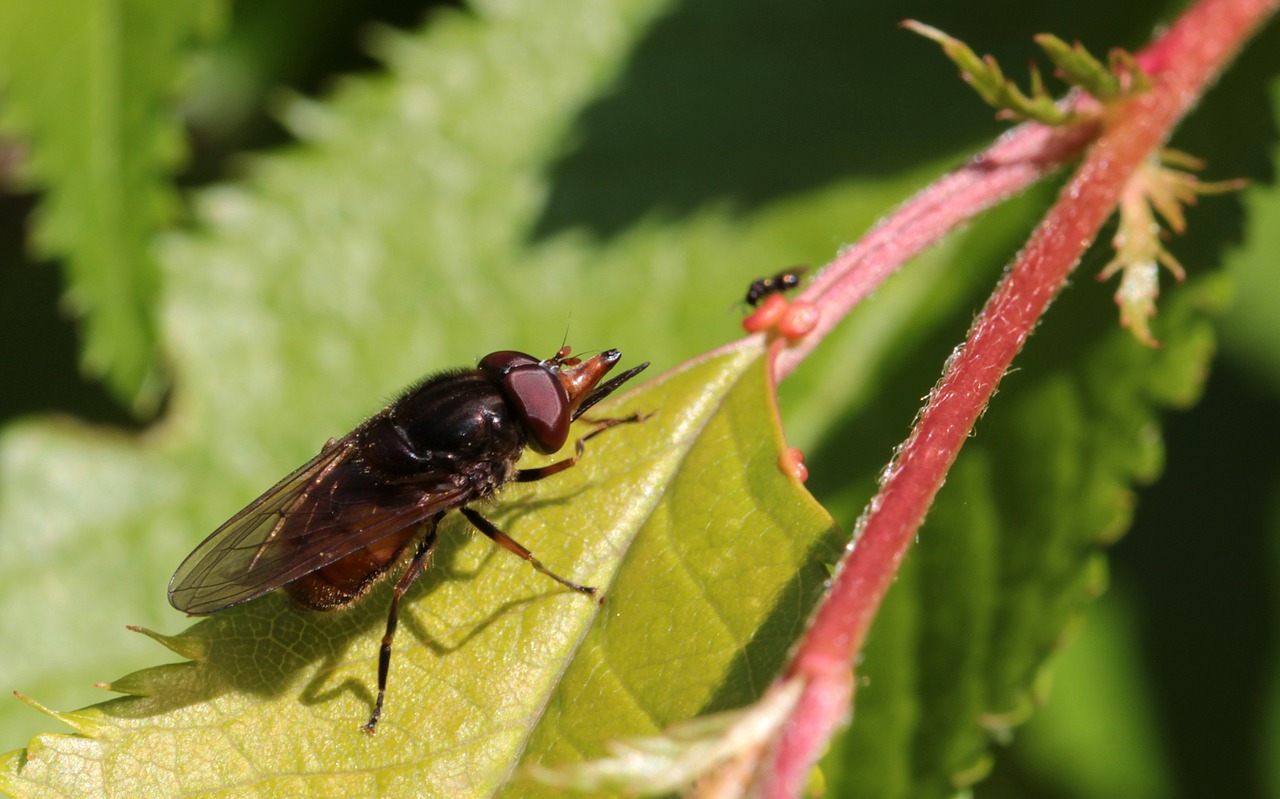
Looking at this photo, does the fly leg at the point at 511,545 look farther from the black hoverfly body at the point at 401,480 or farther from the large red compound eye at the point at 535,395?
the large red compound eye at the point at 535,395

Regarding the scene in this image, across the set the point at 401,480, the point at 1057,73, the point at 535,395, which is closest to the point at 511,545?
the point at 535,395

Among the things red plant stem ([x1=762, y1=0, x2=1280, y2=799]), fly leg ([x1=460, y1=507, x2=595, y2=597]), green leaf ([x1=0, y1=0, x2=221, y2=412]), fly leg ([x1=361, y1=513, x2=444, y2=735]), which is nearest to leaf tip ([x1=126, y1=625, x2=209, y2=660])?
fly leg ([x1=361, y1=513, x2=444, y2=735])

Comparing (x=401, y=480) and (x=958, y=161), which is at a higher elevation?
(x=401, y=480)

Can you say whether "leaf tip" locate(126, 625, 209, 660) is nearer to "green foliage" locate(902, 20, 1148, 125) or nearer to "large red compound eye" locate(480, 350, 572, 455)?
"large red compound eye" locate(480, 350, 572, 455)

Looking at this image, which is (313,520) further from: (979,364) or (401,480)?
(979,364)

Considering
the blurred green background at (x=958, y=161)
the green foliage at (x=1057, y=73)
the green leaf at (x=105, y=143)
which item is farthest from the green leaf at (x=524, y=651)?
the green leaf at (x=105, y=143)

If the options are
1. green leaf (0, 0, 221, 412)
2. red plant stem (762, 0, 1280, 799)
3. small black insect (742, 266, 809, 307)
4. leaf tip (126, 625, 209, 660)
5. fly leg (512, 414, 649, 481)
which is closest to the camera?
red plant stem (762, 0, 1280, 799)

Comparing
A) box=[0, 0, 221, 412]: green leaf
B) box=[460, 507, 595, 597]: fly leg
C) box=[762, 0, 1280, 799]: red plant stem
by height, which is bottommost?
box=[762, 0, 1280, 799]: red plant stem
